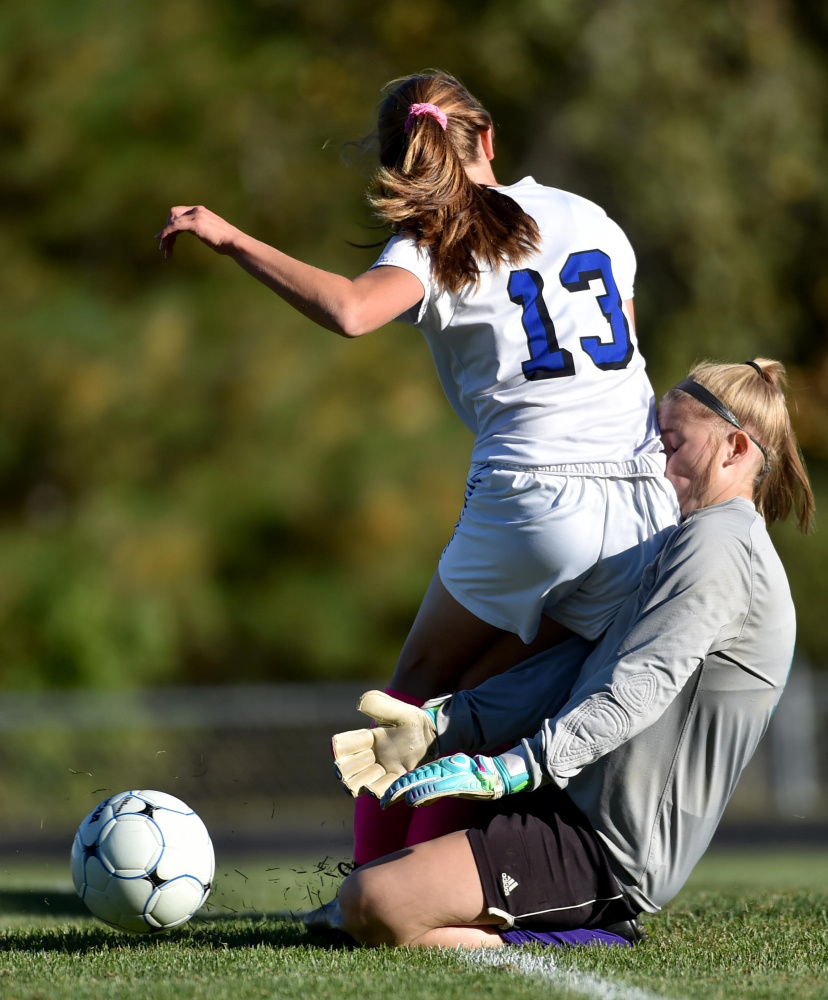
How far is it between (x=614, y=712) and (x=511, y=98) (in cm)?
1590

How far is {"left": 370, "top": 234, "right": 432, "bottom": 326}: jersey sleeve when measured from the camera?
359cm

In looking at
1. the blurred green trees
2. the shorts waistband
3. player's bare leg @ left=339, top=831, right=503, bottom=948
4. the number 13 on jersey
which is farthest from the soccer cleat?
the blurred green trees

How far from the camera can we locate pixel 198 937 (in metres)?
3.93

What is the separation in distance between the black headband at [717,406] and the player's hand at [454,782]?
4.03ft

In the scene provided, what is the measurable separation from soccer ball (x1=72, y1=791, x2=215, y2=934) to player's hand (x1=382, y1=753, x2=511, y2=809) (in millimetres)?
746

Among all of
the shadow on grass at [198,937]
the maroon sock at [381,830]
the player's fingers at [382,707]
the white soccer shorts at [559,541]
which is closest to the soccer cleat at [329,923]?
the shadow on grass at [198,937]

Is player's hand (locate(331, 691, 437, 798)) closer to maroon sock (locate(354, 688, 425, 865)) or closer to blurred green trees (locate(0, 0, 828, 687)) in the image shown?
maroon sock (locate(354, 688, 425, 865))

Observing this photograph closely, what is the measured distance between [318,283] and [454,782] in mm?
1333

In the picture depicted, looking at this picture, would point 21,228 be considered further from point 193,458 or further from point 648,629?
point 648,629

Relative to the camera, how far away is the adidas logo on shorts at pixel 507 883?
353cm

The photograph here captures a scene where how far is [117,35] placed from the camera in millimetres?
17125

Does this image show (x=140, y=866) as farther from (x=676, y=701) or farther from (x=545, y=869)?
(x=676, y=701)

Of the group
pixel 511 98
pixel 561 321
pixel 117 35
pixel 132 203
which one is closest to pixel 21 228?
pixel 132 203

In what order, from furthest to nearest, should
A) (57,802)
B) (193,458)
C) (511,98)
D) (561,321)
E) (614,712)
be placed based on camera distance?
(511,98), (193,458), (57,802), (561,321), (614,712)
